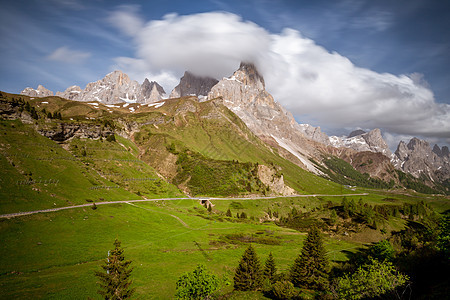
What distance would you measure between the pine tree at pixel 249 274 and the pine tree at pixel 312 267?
1003 cm

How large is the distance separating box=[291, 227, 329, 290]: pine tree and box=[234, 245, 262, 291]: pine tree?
32.9ft

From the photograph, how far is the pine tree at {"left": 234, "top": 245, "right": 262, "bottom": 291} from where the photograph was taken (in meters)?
50.5

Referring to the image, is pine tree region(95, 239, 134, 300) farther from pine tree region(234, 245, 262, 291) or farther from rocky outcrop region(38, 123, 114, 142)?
rocky outcrop region(38, 123, 114, 142)

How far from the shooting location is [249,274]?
51.5m

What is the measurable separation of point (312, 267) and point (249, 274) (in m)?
15.4

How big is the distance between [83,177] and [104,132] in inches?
2901

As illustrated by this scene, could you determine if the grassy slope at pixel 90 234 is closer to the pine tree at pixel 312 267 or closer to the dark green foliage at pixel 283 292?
the dark green foliage at pixel 283 292

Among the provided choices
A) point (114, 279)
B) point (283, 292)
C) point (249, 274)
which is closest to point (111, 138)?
point (249, 274)

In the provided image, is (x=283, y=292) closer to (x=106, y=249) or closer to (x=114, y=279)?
(x=114, y=279)

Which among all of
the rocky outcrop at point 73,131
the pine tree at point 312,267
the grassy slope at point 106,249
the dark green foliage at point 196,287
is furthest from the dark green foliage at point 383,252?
the rocky outcrop at point 73,131

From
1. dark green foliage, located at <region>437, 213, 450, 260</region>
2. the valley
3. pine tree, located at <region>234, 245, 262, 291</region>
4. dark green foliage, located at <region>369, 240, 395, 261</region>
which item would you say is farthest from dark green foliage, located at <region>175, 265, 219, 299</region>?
dark green foliage, located at <region>369, 240, 395, 261</region>

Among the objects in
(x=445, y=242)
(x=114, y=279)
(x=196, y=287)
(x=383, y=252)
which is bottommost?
(x=383, y=252)

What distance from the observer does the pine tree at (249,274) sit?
5050 centimetres

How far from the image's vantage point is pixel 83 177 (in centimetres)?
11806
